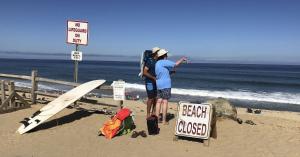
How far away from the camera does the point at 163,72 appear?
32.1ft

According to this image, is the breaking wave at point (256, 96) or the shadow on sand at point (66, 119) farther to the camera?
the breaking wave at point (256, 96)

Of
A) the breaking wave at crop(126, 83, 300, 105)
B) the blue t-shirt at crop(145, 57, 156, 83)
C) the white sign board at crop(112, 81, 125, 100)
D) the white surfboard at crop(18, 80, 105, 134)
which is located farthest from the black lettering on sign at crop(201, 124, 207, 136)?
the breaking wave at crop(126, 83, 300, 105)

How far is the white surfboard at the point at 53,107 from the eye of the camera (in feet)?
31.7

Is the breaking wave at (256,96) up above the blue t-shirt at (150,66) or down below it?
below

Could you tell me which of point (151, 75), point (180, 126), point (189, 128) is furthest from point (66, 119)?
point (189, 128)

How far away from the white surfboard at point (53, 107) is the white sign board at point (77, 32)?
1351 millimetres

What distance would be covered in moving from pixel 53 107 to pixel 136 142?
320 centimetres

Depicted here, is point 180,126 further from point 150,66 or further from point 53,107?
point 53,107

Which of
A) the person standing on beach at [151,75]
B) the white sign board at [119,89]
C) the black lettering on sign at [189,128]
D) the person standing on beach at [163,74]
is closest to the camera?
the black lettering on sign at [189,128]

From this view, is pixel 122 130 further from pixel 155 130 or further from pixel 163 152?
pixel 163 152

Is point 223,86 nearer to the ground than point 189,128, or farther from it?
nearer to the ground

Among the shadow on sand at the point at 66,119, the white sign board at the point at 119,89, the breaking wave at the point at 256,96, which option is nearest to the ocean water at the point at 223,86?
the breaking wave at the point at 256,96

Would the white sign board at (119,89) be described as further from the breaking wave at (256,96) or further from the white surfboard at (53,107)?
the breaking wave at (256,96)

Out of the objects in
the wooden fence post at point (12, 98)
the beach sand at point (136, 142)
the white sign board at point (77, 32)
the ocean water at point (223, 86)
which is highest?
the white sign board at point (77, 32)
